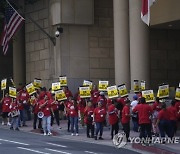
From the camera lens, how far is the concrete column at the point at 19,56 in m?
38.9

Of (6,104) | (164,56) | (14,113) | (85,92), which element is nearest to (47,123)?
(14,113)

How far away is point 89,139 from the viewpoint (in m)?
23.5

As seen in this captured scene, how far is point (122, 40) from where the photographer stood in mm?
30000

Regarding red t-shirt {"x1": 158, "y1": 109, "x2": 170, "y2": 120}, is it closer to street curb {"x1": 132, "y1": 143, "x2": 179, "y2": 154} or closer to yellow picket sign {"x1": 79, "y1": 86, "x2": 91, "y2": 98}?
street curb {"x1": 132, "y1": 143, "x2": 179, "y2": 154}

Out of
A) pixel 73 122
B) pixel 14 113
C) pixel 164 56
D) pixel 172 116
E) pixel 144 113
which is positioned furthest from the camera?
pixel 164 56

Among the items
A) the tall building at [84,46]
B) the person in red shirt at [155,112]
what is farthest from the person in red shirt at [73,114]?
the tall building at [84,46]

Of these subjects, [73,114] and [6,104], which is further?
[6,104]

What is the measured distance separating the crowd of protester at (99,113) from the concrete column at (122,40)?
191 cm

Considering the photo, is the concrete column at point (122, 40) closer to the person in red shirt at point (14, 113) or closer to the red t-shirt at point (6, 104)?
the red t-shirt at point (6, 104)

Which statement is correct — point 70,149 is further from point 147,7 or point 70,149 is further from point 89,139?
point 147,7

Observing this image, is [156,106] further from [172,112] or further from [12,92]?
[12,92]

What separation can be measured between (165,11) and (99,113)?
6.69 metres

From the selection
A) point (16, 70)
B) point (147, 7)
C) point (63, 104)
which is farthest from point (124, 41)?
point (16, 70)

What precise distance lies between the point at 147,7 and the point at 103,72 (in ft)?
38.2
